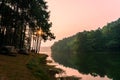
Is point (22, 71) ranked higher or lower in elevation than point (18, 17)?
lower

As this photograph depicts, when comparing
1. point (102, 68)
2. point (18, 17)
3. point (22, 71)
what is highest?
point (18, 17)

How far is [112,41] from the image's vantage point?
154625mm

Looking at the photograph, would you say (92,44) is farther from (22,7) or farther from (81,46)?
(22,7)

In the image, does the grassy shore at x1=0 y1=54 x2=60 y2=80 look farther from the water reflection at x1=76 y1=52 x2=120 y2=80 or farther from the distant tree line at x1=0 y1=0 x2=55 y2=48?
the distant tree line at x1=0 y1=0 x2=55 y2=48

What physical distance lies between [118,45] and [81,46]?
41.2 m

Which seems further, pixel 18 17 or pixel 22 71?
pixel 18 17

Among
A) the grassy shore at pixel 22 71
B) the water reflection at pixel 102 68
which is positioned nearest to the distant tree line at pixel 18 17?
the water reflection at pixel 102 68

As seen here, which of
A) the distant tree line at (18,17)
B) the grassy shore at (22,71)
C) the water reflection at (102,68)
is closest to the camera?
the grassy shore at (22,71)

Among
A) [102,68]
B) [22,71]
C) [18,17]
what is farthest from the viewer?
[102,68]

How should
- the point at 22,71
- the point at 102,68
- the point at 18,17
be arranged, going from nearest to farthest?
the point at 22,71 < the point at 18,17 < the point at 102,68

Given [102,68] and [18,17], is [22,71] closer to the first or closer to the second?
[18,17]

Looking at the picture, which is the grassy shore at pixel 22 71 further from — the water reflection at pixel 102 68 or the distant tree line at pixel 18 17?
the distant tree line at pixel 18 17

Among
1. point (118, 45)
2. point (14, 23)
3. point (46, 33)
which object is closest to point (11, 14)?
Result: point (14, 23)

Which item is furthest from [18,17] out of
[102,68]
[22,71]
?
[22,71]
